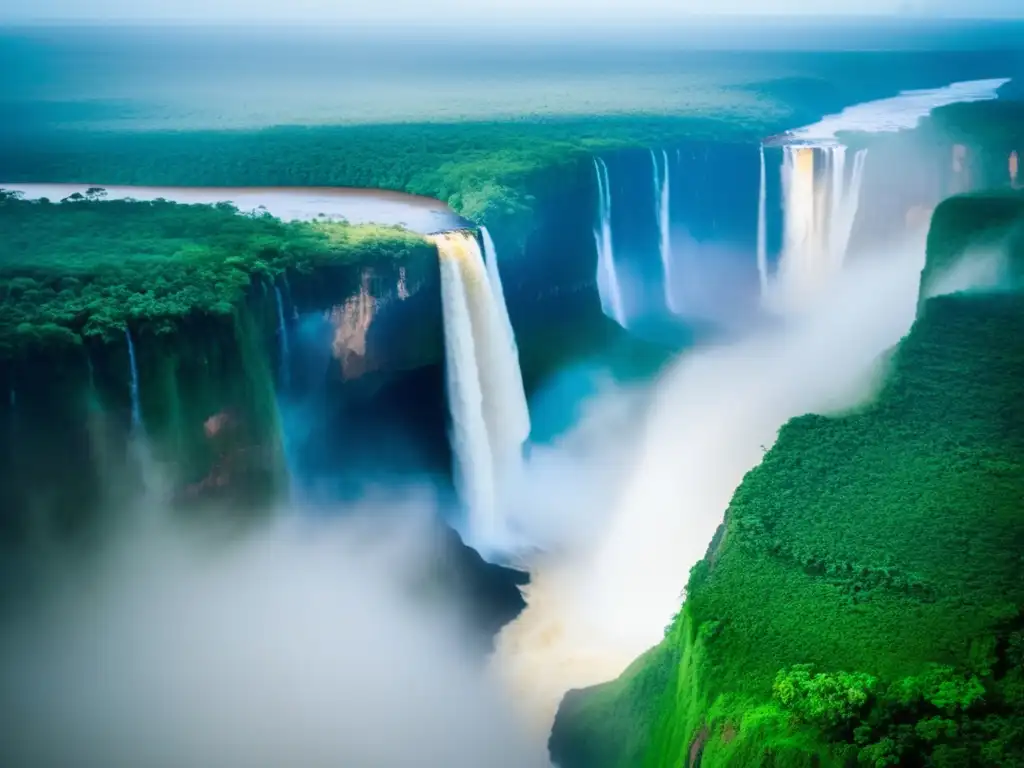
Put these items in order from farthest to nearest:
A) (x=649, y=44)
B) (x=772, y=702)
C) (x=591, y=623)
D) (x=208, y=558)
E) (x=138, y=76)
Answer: (x=649, y=44) → (x=138, y=76) → (x=591, y=623) → (x=208, y=558) → (x=772, y=702)

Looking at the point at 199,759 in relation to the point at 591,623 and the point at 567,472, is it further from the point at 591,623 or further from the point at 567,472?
the point at 567,472

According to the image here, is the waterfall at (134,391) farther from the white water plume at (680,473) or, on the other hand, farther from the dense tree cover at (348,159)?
the dense tree cover at (348,159)

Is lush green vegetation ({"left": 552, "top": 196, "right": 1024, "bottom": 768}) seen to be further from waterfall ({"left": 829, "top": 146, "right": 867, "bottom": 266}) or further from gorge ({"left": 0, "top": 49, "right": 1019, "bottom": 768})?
waterfall ({"left": 829, "top": 146, "right": 867, "bottom": 266})

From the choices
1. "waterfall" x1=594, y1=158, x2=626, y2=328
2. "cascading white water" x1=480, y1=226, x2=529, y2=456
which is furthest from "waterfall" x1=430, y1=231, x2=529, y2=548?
"waterfall" x1=594, y1=158, x2=626, y2=328

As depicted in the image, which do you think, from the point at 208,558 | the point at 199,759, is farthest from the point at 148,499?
the point at 199,759

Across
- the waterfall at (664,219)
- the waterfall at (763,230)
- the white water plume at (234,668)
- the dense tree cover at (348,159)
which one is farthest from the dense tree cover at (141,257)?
the waterfall at (763,230)

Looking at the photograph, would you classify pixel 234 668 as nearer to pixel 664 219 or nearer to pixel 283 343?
pixel 283 343
